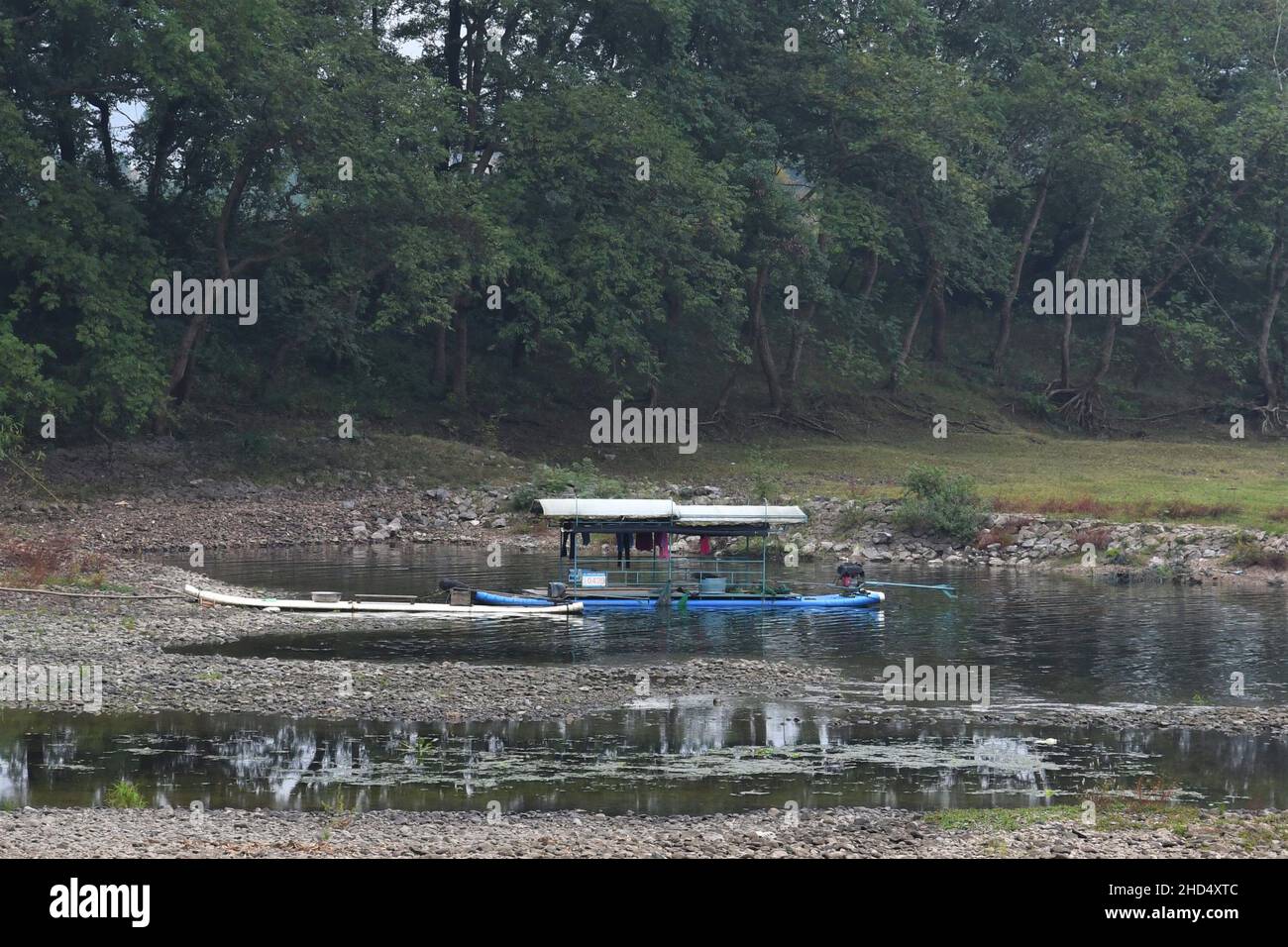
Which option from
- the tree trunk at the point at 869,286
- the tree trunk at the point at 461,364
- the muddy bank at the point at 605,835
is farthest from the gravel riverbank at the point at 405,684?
the tree trunk at the point at 869,286

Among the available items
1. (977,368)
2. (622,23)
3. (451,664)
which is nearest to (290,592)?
(451,664)

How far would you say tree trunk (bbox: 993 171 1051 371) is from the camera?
7000cm

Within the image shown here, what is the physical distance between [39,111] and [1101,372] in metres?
48.2

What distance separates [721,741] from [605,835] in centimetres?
581

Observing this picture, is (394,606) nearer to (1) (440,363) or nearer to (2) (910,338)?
(1) (440,363)

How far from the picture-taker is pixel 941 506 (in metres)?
47.5

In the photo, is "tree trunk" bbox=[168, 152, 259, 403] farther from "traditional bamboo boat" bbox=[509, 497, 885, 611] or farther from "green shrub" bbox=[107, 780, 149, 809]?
"green shrub" bbox=[107, 780, 149, 809]

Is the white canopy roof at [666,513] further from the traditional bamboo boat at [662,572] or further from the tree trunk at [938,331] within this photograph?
the tree trunk at [938,331]

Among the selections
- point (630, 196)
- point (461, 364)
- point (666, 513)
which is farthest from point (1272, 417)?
point (666, 513)

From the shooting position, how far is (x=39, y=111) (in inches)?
1989

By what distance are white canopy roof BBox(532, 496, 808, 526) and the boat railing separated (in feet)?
4.11

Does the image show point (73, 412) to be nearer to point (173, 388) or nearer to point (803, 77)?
point (173, 388)

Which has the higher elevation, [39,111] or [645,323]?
[39,111]

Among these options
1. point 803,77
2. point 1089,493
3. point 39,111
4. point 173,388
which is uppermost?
point 803,77
